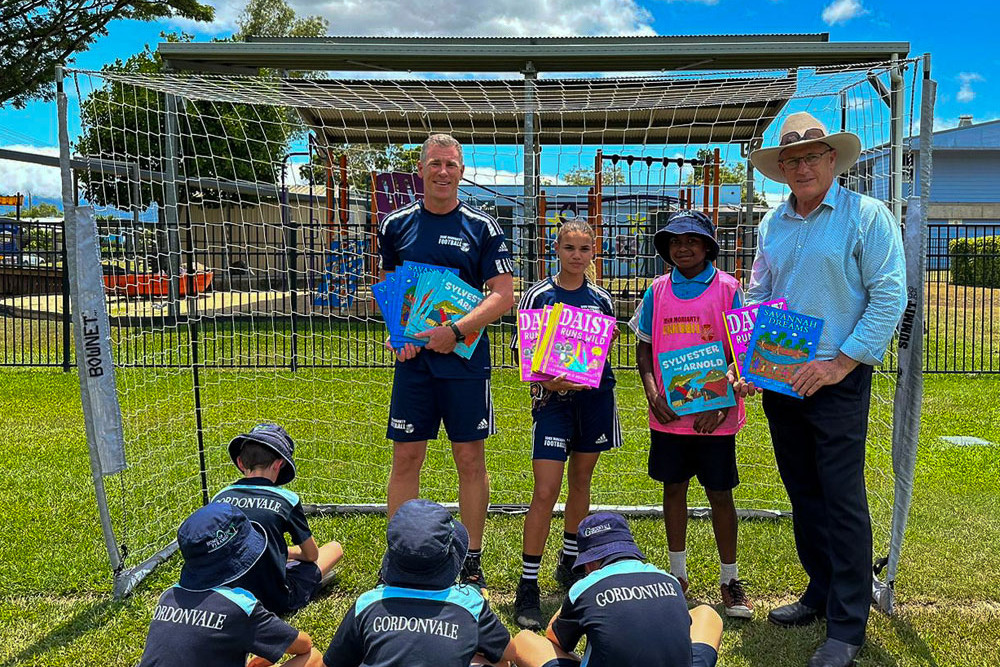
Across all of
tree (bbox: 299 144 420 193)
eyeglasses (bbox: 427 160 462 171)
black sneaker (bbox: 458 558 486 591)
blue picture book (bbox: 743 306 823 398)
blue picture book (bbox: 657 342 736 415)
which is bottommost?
black sneaker (bbox: 458 558 486 591)

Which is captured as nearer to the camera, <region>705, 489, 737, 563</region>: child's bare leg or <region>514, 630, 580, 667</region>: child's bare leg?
<region>514, 630, 580, 667</region>: child's bare leg

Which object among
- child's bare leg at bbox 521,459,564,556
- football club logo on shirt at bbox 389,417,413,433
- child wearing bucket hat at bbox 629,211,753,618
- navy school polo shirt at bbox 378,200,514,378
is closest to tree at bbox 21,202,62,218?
navy school polo shirt at bbox 378,200,514,378

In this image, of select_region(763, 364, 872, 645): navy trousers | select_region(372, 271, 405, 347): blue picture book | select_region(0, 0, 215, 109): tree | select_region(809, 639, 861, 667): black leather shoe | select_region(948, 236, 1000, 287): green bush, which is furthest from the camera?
select_region(0, 0, 215, 109): tree

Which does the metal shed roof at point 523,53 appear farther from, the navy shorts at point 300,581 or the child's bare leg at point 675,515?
the navy shorts at point 300,581

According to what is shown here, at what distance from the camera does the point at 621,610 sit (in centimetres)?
234

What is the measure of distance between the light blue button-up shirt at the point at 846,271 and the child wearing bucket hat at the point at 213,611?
2.48m

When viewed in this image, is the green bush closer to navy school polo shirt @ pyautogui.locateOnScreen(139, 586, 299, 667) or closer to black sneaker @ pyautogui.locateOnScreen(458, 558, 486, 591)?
black sneaker @ pyautogui.locateOnScreen(458, 558, 486, 591)

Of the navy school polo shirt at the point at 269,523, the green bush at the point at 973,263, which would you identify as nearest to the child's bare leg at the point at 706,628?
the navy school polo shirt at the point at 269,523

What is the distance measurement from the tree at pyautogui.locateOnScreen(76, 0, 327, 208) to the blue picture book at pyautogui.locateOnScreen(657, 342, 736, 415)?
3.04m

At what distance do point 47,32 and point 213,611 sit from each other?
1995cm

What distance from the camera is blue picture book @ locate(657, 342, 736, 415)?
3652 mm

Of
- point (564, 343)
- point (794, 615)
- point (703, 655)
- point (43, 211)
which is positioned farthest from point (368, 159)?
point (43, 211)

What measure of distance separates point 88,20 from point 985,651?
21.3 metres

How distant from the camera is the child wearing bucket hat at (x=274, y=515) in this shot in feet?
10.8
